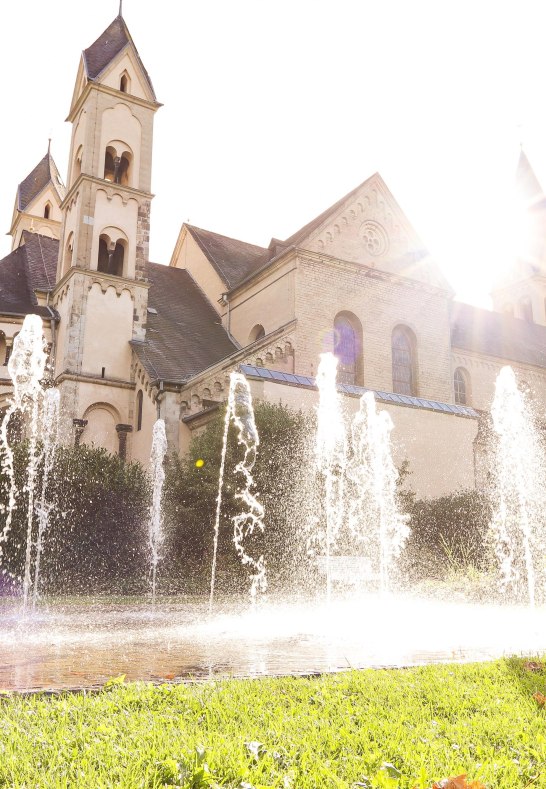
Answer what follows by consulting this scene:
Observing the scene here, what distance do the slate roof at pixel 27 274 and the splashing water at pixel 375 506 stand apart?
14.0 meters

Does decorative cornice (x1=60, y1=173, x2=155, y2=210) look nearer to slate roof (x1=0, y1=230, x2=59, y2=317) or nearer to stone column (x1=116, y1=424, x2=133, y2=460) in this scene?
slate roof (x1=0, y1=230, x2=59, y2=317)

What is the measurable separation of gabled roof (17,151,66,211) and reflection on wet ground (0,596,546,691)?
3403cm

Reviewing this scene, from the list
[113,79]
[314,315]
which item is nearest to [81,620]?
[314,315]

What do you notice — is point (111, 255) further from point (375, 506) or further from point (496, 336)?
point (496, 336)

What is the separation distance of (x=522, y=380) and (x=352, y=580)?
24663mm

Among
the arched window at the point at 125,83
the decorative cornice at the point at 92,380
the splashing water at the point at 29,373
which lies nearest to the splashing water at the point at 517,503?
the decorative cornice at the point at 92,380

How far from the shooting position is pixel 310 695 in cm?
417

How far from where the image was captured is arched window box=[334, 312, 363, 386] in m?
26.8

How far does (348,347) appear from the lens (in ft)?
89.7

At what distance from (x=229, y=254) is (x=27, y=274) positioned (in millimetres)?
9809

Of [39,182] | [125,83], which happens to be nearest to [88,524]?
[125,83]

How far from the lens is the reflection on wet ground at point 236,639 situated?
5156mm

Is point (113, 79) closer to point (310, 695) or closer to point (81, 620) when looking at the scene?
point (81, 620)

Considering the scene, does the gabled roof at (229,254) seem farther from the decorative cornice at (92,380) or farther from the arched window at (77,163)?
the decorative cornice at (92,380)
